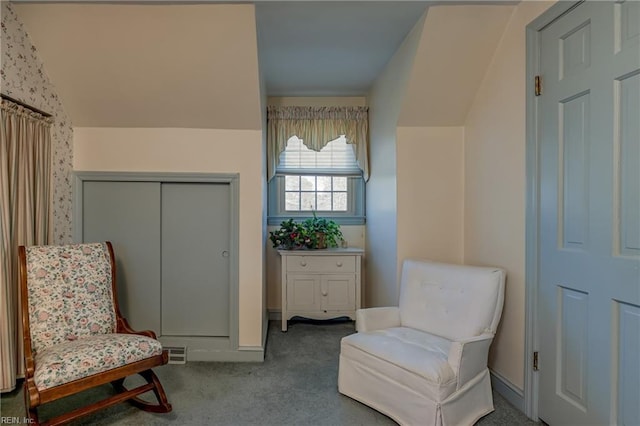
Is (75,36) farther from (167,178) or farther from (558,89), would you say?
(558,89)

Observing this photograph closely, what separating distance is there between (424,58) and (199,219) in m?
2.09

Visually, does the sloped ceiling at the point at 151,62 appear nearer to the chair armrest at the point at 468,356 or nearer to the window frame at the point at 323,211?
the window frame at the point at 323,211

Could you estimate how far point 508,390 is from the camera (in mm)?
2123

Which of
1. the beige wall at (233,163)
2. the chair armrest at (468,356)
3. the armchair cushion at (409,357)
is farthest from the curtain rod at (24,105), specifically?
the chair armrest at (468,356)

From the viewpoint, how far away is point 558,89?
1.79 meters

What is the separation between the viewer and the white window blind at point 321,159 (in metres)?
3.87

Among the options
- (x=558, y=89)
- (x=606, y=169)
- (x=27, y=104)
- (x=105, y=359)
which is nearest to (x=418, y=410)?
(x=606, y=169)

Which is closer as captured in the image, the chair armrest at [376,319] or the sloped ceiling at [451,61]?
the sloped ceiling at [451,61]

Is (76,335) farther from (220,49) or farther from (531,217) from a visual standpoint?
(531,217)

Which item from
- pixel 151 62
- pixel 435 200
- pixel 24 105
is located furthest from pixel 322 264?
pixel 24 105

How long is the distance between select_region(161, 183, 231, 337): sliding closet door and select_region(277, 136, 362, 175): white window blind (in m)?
1.18

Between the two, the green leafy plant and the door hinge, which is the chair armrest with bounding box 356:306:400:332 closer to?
the green leafy plant

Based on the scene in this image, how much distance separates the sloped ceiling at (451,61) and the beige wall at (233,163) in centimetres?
126

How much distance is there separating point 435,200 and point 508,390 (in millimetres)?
1351
